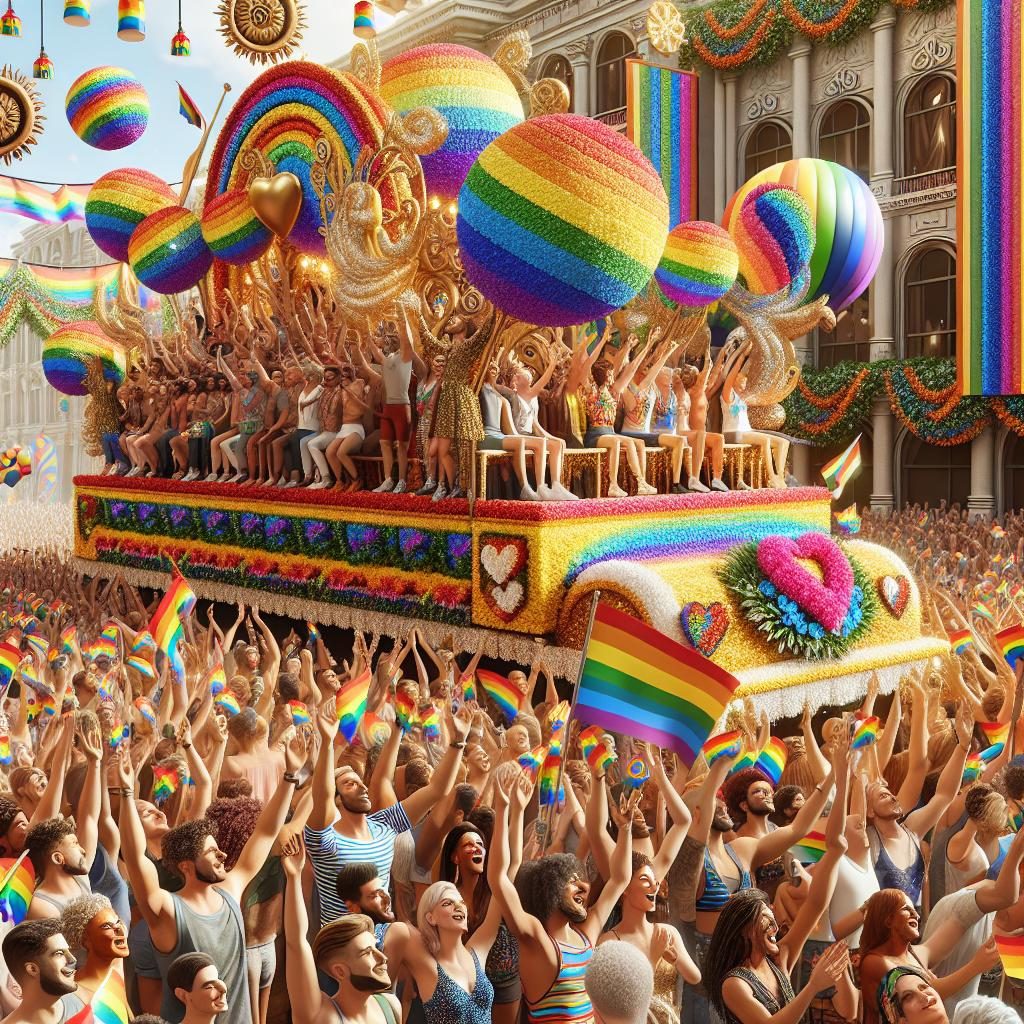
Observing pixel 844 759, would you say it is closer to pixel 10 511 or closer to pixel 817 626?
pixel 817 626

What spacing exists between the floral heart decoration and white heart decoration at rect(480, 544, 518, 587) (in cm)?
154

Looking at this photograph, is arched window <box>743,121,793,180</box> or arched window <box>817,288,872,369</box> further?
arched window <box>743,121,793,180</box>

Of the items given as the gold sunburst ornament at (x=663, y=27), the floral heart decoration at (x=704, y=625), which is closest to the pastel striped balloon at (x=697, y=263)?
the floral heart decoration at (x=704, y=625)

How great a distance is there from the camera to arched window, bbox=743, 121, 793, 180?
25719mm

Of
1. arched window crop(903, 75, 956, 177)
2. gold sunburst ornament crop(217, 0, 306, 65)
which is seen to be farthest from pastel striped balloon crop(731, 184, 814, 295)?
arched window crop(903, 75, 956, 177)

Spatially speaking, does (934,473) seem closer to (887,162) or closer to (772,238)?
(887,162)

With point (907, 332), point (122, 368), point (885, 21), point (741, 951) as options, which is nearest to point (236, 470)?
point (122, 368)

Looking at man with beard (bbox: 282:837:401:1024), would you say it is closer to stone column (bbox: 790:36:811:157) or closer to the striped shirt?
the striped shirt

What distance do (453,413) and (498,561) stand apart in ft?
4.36

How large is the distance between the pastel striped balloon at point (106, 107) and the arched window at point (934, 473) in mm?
14992

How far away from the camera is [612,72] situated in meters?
27.9

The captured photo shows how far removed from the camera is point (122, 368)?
Result: 17.2 meters

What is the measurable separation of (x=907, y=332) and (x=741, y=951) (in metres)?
21.7

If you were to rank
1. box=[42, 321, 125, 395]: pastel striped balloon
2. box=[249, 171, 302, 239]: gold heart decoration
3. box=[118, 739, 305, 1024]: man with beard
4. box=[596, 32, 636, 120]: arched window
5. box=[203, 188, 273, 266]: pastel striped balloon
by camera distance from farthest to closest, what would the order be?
box=[596, 32, 636, 120]: arched window < box=[42, 321, 125, 395]: pastel striped balloon < box=[203, 188, 273, 266]: pastel striped balloon < box=[249, 171, 302, 239]: gold heart decoration < box=[118, 739, 305, 1024]: man with beard
